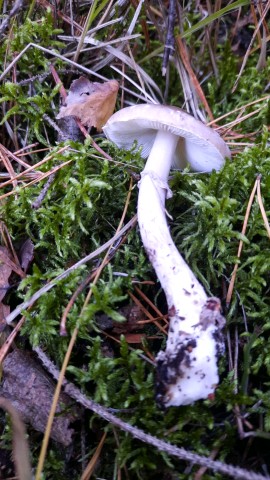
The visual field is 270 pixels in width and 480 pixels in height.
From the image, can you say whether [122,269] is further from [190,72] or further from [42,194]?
[190,72]

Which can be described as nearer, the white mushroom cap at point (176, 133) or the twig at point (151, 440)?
the twig at point (151, 440)

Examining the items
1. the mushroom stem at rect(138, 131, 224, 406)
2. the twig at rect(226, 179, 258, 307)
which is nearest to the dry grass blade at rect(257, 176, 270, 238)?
the twig at rect(226, 179, 258, 307)

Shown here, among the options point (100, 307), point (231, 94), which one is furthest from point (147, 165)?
point (231, 94)

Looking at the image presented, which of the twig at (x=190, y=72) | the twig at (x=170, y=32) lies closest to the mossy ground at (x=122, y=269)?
the twig at (x=190, y=72)

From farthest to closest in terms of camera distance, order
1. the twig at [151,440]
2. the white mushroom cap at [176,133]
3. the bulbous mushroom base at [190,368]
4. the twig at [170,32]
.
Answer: the twig at [170,32], the white mushroom cap at [176,133], the bulbous mushroom base at [190,368], the twig at [151,440]

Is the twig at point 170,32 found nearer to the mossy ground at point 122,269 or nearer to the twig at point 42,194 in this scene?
the mossy ground at point 122,269

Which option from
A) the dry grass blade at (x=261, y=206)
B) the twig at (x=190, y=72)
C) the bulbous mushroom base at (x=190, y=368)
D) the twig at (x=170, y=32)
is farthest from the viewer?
the twig at (x=190, y=72)

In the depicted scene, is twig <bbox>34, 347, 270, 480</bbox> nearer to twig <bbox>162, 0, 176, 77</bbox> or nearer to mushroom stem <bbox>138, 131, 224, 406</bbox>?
mushroom stem <bbox>138, 131, 224, 406</bbox>
